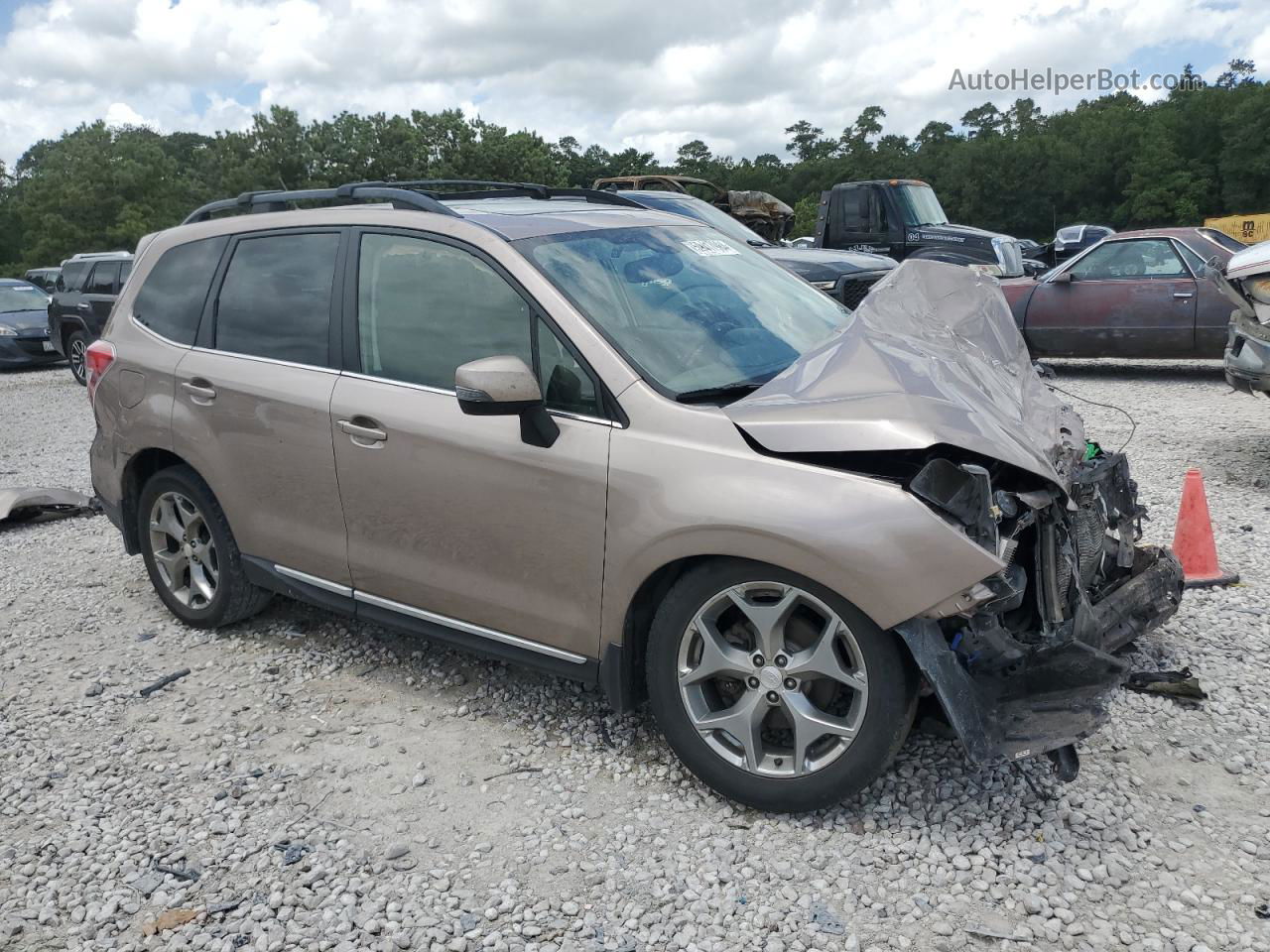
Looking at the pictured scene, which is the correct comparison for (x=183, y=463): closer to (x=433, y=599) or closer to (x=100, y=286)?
(x=433, y=599)

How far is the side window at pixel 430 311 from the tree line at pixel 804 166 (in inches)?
2209

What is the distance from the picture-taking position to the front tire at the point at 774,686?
2.94 meters

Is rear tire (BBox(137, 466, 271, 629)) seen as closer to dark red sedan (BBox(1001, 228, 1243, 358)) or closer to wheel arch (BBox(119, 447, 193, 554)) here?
wheel arch (BBox(119, 447, 193, 554))

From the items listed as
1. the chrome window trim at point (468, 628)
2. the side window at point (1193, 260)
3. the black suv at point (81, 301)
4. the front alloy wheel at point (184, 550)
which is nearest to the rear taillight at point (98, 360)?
the front alloy wheel at point (184, 550)

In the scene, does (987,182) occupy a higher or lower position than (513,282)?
higher

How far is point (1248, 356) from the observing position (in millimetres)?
6812

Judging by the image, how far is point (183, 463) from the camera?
476 cm

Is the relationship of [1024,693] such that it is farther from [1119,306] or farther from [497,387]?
[1119,306]

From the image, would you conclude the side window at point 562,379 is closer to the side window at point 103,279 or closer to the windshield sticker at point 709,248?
the windshield sticker at point 709,248

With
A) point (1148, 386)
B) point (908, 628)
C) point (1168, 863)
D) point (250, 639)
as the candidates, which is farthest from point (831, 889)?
point (1148, 386)

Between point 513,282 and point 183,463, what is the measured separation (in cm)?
213

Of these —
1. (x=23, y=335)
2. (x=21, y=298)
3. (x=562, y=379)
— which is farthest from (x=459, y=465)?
(x=21, y=298)

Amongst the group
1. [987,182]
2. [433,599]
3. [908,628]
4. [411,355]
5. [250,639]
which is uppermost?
[987,182]

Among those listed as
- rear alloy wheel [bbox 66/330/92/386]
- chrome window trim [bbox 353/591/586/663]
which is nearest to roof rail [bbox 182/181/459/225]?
chrome window trim [bbox 353/591/586/663]
